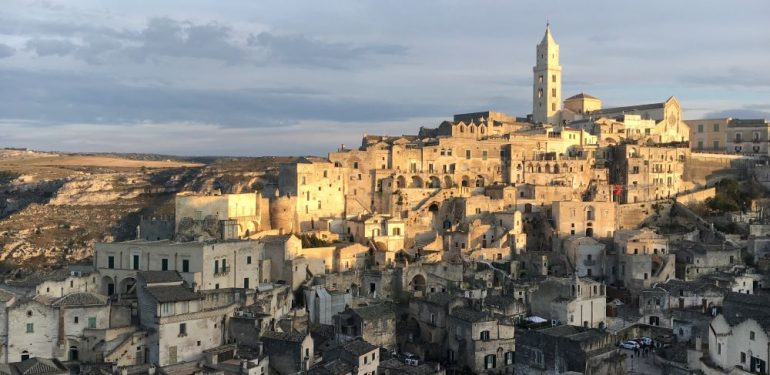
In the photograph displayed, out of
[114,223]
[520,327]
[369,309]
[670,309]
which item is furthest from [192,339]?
[114,223]

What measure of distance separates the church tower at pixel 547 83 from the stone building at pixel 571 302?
37.5 m

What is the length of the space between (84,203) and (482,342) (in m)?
52.9

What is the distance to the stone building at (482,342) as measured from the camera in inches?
1205

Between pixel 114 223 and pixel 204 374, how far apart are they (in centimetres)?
4262

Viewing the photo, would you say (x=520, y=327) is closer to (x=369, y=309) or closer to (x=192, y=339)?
(x=369, y=309)

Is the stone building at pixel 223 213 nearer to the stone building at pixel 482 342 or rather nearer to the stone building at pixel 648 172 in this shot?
the stone building at pixel 482 342

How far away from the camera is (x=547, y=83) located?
7112 centimetres

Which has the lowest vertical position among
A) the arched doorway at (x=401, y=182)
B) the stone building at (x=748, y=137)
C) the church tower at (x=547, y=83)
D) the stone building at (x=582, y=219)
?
the stone building at (x=582, y=219)

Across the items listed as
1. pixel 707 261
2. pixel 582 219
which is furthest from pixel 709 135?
pixel 707 261

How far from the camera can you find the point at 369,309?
3241 centimetres

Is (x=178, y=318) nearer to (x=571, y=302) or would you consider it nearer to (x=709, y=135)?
(x=571, y=302)

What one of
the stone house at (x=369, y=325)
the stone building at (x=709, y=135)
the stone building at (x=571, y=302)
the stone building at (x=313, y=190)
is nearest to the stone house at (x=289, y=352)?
the stone house at (x=369, y=325)

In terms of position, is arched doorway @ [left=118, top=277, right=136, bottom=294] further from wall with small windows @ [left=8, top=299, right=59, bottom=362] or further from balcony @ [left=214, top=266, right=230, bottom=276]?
wall with small windows @ [left=8, top=299, right=59, bottom=362]

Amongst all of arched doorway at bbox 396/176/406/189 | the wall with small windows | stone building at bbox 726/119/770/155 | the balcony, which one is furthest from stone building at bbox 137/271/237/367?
stone building at bbox 726/119/770/155
